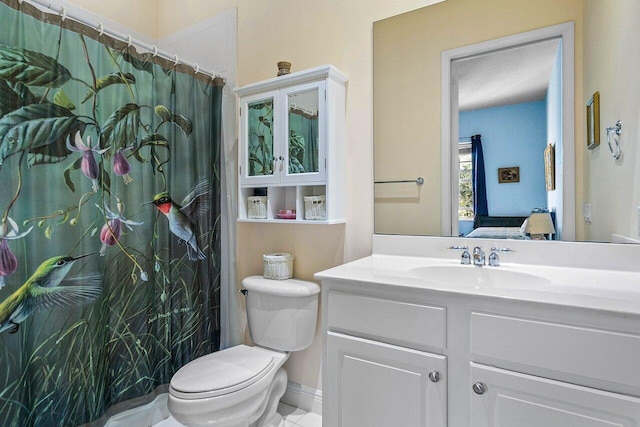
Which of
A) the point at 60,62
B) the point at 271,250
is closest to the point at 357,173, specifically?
the point at 271,250

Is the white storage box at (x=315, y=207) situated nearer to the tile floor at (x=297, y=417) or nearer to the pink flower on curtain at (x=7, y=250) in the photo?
the tile floor at (x=297, y=417)

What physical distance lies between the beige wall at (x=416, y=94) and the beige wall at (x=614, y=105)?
1.09 ft

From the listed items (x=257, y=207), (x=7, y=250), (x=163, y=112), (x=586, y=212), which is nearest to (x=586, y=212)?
(x=586, y=212)

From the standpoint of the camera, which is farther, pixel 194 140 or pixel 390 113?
pixel 194 140

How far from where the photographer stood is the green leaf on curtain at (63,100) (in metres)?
1.45

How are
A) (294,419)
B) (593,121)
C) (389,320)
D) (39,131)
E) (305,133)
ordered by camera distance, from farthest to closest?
(294,419), (305,133), (39,131), (593,121), (389,320)

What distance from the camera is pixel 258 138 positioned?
1899 mm

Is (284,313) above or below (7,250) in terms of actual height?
below

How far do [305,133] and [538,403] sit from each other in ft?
4.46

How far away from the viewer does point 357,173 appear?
5.86 feet

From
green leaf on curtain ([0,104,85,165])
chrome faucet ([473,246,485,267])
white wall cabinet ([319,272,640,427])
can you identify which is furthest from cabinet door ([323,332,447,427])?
green leaf on curtain ([0,104,85,165])

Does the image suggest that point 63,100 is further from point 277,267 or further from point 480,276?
point 480,276

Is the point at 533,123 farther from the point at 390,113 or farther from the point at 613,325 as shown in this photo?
the point at 613,325

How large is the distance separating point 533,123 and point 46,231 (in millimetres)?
1976
